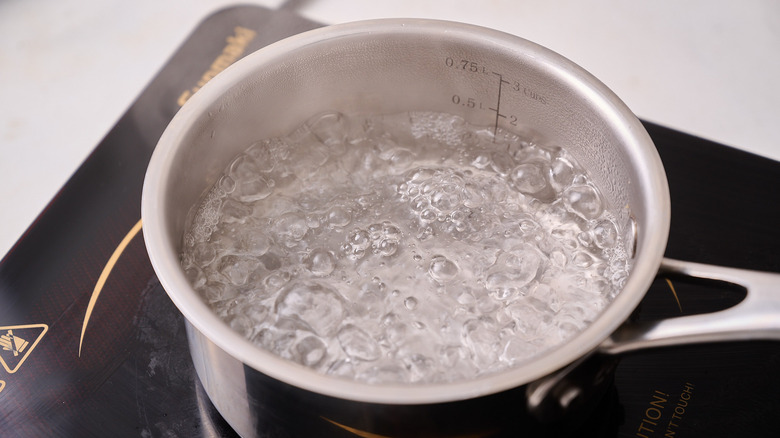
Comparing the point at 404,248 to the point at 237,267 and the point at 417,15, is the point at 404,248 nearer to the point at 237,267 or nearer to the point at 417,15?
the point at 237,267

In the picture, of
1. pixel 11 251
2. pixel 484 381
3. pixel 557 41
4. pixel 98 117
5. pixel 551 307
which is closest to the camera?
pixel 484 381

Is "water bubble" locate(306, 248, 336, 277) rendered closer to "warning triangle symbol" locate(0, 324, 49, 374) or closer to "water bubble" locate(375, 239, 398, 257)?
"water bubble" locate(375, 239, 398, 257)

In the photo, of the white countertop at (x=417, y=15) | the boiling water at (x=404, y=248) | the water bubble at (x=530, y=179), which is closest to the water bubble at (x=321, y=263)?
the boiling water at (x=404, y=248)

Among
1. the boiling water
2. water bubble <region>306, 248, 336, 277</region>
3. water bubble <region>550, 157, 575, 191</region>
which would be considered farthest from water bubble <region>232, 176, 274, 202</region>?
water bubble <region>550, 157, 575, 191</region>

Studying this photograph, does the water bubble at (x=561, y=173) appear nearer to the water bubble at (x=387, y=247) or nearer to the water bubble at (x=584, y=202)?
the water bubble at (x=584, y=202)

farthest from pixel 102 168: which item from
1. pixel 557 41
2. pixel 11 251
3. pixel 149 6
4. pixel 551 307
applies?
pixel 557 41

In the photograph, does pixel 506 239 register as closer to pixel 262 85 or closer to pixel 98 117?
pixel 262 85

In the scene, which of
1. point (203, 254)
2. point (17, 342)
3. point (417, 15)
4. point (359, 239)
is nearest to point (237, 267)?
point (203, 254)
